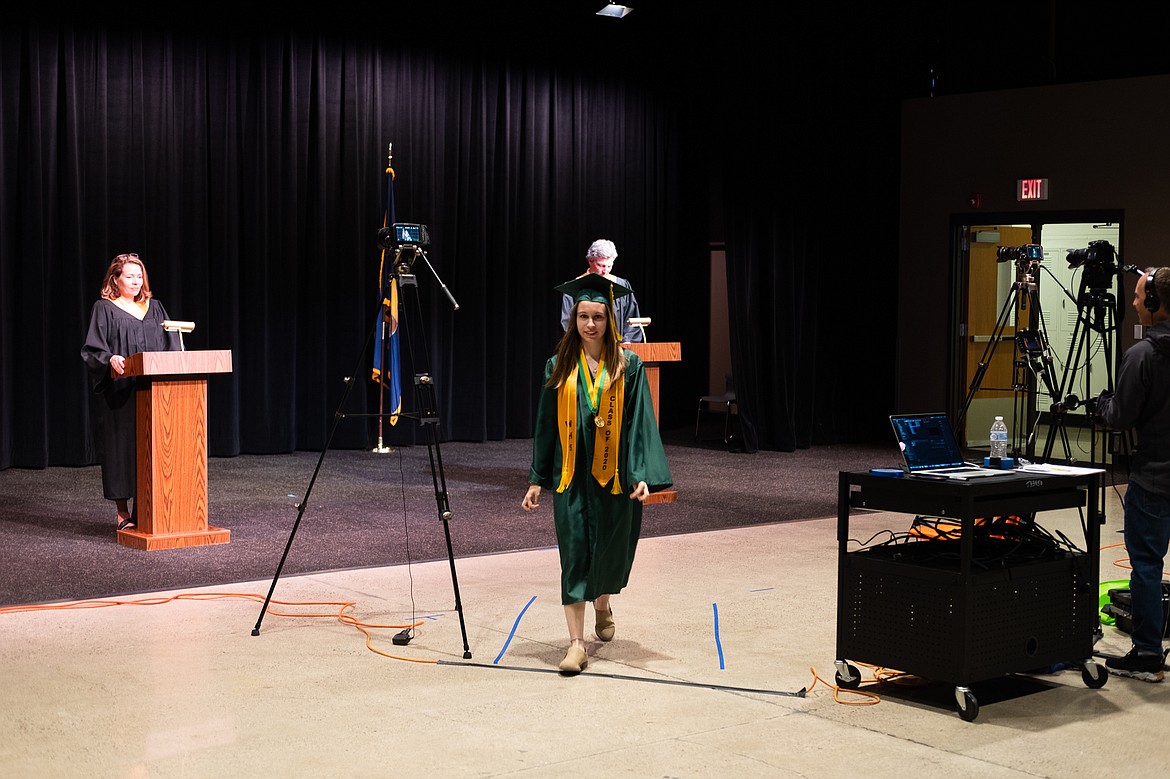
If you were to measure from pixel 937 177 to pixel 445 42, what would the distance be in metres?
4.59

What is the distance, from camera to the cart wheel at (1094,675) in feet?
14.5

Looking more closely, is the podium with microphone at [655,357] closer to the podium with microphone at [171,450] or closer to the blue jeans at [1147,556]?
the podium with microphone at [171,450]

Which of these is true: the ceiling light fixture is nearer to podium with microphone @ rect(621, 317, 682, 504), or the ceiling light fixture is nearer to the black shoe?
podium with microphone @ rect(621, 317, 682, 504)

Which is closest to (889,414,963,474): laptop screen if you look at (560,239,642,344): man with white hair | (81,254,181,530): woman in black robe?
(560,239,642,344): man with white hair

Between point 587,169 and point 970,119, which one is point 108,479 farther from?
point 970,119

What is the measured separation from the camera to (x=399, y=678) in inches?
177

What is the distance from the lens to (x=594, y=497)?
4758 millimetres

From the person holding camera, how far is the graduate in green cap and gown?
1555 millimetres

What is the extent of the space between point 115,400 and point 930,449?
448 centimetres

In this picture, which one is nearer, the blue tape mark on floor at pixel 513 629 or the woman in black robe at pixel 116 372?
the blue tape mark on floor at pixel 513 629

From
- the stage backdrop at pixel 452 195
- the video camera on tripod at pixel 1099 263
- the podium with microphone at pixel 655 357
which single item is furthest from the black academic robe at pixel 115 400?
the video camera on tripod at pixel 1099 263

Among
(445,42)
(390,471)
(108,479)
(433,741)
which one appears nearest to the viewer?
(433,741)

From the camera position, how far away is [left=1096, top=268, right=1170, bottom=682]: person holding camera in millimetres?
4426

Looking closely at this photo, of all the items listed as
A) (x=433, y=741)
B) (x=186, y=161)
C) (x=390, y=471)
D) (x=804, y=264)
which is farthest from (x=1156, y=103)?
(x=433, y=741)
